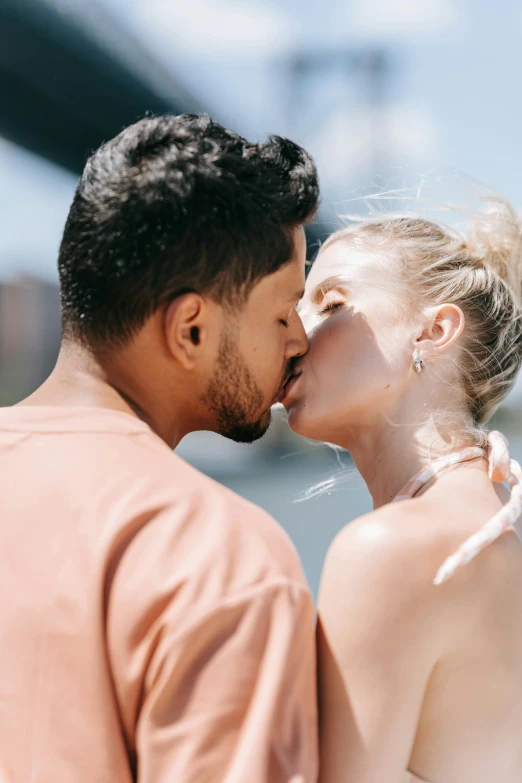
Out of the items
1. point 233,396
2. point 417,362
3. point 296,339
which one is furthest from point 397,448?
point 233,396

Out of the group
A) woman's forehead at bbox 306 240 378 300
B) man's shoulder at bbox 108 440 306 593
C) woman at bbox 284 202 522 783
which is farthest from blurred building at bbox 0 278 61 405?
man's shoulder at bbox 108 440 306 593

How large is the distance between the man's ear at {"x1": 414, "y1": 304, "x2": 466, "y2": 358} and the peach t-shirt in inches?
25.9

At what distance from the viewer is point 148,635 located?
0.77m

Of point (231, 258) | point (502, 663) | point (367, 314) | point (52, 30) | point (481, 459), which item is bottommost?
point (502, 663)

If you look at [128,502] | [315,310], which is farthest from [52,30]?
[128,502]

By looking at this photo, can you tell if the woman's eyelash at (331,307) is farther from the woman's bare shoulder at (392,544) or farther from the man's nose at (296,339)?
the woman's bare shoulder at (392,544)

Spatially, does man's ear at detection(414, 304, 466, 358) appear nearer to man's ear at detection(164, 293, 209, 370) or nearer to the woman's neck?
the woman's neck

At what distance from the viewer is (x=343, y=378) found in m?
1.42

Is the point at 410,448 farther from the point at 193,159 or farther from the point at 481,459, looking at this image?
the point at 193,159

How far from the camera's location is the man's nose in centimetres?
135

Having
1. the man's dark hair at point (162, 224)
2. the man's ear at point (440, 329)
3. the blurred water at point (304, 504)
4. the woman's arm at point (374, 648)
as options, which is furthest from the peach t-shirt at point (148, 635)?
the blurred water at point (304, 504)

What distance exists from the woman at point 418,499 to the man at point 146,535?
0.51ft

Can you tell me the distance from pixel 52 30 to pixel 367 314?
3055mm

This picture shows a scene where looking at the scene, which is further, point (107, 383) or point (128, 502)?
point (107, 383)
